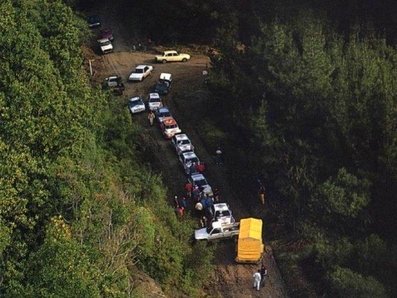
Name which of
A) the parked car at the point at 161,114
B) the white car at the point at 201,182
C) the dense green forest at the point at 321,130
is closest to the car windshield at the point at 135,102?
the parked car at the point at 161,114

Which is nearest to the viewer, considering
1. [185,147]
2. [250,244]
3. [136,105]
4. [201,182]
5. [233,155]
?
[250,244]

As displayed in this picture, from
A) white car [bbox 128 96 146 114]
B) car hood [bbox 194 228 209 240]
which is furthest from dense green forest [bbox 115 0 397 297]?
white car [bbox 128 96 146 114]

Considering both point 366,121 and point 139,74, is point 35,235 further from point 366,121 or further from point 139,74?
point 139,74

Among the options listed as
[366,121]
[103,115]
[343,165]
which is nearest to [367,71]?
[366,121]

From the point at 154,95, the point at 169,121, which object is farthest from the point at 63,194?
the point at 154,95

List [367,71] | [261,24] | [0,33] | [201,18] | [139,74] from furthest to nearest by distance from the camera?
[201,18], [139,74], [261,24], [367,71], [0,33]

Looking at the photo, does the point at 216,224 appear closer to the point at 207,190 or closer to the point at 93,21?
the point at 207,190
